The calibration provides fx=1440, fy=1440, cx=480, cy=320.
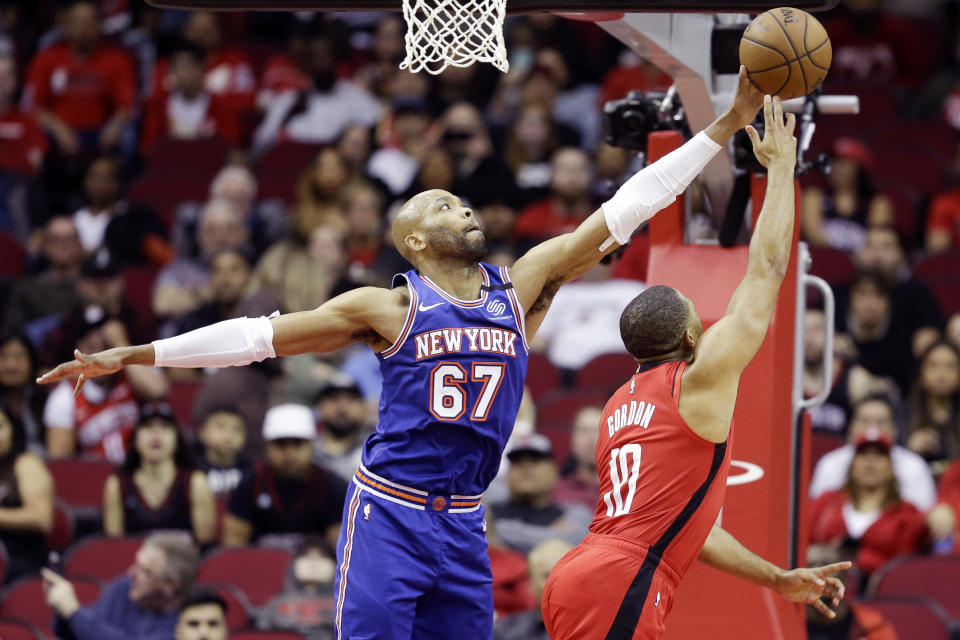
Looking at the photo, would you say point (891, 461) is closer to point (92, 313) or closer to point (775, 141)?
point (775, 141)

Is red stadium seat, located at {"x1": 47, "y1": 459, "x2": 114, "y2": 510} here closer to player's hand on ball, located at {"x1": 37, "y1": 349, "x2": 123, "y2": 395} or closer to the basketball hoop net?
player's hand on ball, located at {"x1": 37, "y1": 349, "x2": 123, "y2": 395}

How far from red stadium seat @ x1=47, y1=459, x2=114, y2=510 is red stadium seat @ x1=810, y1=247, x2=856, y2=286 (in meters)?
5.07

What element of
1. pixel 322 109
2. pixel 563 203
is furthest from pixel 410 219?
pixel 322 109

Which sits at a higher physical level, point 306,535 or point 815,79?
point 815,79

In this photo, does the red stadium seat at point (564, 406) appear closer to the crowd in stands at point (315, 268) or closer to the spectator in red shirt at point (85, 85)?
the crowd in stands at point (315, 268)

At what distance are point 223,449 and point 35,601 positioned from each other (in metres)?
1.45

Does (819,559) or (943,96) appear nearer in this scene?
(819,559)

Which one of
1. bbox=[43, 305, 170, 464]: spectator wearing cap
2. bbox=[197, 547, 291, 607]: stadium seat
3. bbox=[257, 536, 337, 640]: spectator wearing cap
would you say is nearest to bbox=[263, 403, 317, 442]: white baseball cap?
bbox=[197, 547, 291, 607]: stadium seat

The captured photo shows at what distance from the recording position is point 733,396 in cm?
473

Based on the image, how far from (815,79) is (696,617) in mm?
2318

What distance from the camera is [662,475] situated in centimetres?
477

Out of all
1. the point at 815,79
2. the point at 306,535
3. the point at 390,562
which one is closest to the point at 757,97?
the point at 815,79

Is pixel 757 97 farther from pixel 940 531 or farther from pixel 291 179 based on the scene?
pixel 291 179

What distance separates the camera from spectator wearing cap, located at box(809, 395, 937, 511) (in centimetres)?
815
